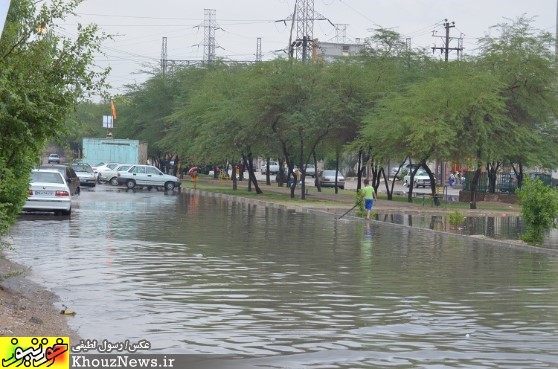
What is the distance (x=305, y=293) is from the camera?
1630 cm

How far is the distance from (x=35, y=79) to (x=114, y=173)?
2237 inches

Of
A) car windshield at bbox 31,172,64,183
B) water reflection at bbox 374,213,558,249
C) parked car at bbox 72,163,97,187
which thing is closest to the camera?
water reflection at bbox 374,213,558,249

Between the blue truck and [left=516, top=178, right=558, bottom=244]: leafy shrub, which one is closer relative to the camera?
[left=516, top=178, right=558, bottom=244]: leafy shrub

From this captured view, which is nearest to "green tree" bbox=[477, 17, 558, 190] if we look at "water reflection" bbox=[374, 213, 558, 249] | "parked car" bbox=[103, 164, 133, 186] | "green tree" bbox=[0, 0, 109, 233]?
"water reflection" bbox=[374, 213, 558, 249]


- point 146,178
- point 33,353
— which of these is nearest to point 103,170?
point 146,178

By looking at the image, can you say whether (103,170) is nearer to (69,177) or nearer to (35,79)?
(69,177)

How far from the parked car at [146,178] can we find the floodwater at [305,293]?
35183mm

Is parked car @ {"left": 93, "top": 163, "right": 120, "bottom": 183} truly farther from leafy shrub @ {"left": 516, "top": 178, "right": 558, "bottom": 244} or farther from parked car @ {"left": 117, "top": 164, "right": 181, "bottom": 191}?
leafy shrub @ {"left": 516, "top": 178, "right": 558, "bottom": 244}

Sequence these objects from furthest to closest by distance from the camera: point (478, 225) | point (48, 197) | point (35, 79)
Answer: point (478, 225), point (48, 197), point (35, 79)

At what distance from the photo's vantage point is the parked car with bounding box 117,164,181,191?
6575 cm

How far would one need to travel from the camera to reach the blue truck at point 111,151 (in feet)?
253

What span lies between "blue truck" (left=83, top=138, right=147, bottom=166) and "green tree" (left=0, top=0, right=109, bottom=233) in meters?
62.2

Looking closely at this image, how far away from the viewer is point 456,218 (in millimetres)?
35281

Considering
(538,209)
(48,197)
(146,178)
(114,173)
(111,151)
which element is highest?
(111,151)
